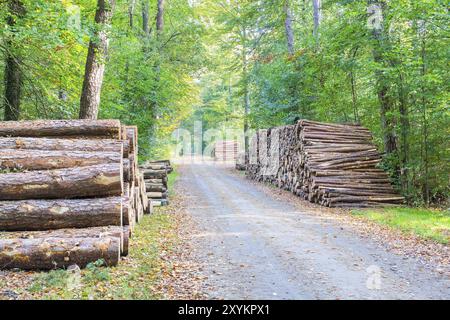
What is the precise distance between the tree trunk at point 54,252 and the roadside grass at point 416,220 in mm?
7298

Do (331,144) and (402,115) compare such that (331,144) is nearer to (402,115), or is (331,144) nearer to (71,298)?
(402,115)

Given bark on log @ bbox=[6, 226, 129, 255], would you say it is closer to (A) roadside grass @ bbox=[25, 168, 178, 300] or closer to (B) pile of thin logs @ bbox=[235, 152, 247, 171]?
(A) roadside grass @ bbox=[25, 168, 178, 300]

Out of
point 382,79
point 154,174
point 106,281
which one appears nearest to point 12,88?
point 154,174

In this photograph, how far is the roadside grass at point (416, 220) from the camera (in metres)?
9.95

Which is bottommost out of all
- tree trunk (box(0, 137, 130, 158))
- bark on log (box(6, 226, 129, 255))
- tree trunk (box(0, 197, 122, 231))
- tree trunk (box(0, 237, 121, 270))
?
tree trunk (box(0, 237, 121, 270))

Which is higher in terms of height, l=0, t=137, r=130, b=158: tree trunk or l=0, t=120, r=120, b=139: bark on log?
l=0, t=120, r=120, b=139: bark on log

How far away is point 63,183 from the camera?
25.4 ft

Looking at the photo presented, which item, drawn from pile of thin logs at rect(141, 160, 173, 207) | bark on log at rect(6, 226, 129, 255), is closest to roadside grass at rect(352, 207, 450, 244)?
pile of thin logs at rect(141, 160, 173, 207)

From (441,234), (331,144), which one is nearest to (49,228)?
(441,234)

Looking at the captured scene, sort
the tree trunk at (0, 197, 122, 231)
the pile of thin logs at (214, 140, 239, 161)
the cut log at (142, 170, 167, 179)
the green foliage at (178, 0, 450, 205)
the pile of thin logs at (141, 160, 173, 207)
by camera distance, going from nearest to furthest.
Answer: the tree trunk at (0, 197, 122, 231) → the green foliage at (178, 0, 450, 205) → the pile of thin logs at (141, 160, 173, 207) → the cut log at (142, 170, 167, 179) → the pile of thin logs at (214, 140, 239, 161)

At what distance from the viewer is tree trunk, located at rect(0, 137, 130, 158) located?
28.1 feet

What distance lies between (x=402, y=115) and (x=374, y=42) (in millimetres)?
3035

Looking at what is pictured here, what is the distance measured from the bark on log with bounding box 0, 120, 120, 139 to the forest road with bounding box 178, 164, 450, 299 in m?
3.30

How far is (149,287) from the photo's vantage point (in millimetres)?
6227
